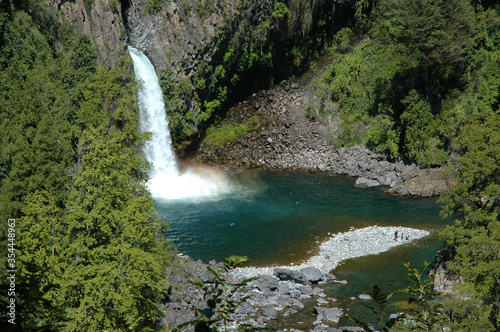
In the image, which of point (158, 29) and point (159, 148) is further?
point (159, 148)

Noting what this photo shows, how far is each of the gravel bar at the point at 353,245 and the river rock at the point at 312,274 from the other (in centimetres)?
129

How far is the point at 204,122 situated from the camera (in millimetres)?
62344

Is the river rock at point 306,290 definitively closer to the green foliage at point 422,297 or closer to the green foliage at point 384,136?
the green foliage at point 422,297

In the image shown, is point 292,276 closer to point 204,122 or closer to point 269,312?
point 269,312

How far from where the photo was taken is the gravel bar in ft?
113

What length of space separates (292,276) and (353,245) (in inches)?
336

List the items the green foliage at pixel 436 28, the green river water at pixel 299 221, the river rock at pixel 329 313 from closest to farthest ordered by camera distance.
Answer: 1. the river rock at pixel 329 313
2. the green river water at pixel 299 221
3. the green foliage at pixel 436 28

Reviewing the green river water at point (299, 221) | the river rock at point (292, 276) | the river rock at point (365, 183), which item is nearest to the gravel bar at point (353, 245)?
the green river water at point (299, 221)

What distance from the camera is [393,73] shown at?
183 ft

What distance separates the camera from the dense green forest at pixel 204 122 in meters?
21.4

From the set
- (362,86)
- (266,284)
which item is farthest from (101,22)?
(362,86)

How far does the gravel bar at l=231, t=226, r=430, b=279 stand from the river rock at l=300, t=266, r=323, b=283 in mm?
1293

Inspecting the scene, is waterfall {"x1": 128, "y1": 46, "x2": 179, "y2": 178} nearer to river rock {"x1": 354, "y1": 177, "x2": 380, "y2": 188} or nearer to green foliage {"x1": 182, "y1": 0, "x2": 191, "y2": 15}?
green foliage {"x1": 182, "y1": 0, "x2": 191, "y2": 15}

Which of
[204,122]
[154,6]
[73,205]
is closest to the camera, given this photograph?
[73,205]
